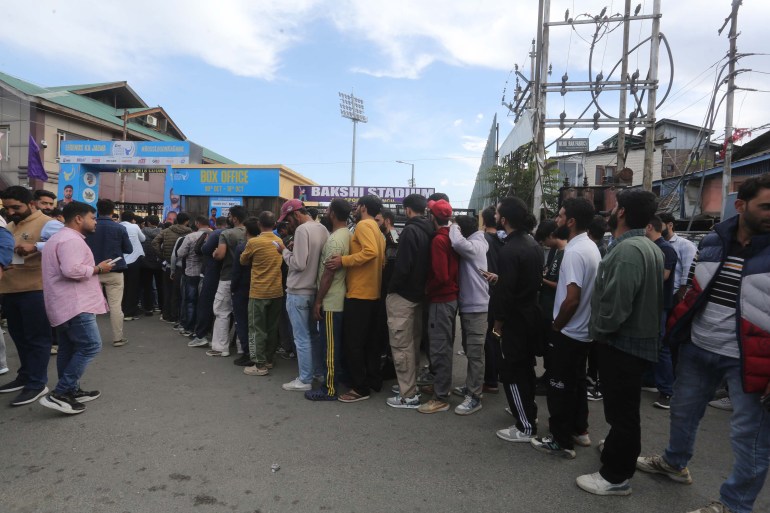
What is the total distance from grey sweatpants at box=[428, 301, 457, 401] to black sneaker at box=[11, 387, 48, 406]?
3604 mm

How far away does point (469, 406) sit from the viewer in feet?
13.0

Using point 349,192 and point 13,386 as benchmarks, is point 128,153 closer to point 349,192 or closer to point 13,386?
point 349,192

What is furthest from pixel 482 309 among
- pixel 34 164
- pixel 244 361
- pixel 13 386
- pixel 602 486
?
pixel 34 164

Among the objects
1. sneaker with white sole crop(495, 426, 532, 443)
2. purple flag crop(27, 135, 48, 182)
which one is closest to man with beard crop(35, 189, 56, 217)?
sneaker with white sole crop(495, 426, 532, 443)

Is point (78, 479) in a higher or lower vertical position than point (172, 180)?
lower

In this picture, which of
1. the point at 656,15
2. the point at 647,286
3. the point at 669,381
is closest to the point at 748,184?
the point at 647,286

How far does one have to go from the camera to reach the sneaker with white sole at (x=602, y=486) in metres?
2.69

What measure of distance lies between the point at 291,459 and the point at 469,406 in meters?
1.69

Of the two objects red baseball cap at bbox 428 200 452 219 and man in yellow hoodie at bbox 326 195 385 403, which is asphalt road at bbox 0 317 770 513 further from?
red baseball cap at bbox 428 200 452 219

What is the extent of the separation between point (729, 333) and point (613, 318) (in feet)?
1.87

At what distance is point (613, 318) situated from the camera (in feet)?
8.37

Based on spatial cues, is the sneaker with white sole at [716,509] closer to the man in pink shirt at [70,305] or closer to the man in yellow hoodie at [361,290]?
the man in yellow hoodie at [361,290]

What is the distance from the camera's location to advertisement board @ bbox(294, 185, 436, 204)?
54.4ft

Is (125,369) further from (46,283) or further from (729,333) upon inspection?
(729,333)
